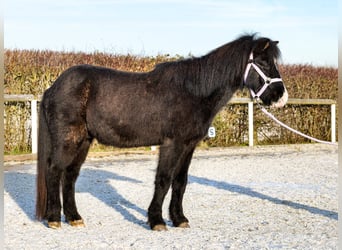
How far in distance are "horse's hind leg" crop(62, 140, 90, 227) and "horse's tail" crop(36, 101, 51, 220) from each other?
220 mm

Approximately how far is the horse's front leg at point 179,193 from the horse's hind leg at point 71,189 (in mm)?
993

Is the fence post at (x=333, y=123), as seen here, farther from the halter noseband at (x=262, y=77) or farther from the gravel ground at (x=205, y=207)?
the halter noseband at (x=262, y=77)

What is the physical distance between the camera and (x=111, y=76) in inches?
260

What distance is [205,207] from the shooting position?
25.1ft

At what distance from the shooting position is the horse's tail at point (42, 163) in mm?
6645

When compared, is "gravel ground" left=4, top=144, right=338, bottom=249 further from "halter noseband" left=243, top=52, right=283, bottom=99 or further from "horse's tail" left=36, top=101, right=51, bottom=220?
"halter noseband" left=243, top=52, right=283, bottom=99

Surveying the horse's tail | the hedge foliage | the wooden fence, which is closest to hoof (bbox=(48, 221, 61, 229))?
the horse's tail

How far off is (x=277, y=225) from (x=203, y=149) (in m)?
9.00

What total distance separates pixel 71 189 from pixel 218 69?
6.83ft

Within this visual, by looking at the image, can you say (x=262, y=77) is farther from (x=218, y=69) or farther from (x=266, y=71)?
(x=218, y=69)

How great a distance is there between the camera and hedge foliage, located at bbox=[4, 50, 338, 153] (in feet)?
45.3

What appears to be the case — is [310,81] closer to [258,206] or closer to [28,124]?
[28,124]

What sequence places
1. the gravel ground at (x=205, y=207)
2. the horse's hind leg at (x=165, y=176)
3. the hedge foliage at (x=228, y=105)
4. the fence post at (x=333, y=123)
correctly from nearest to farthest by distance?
the gravel ground at (x=205, y=207), the horse's hind leg at (x=165, y=176), the hedge foliage at (x=228, y=105), the fence post at (x=333, y=123)

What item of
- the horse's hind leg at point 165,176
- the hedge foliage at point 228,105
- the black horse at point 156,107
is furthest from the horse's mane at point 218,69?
the hedge foliage at point 228,105
